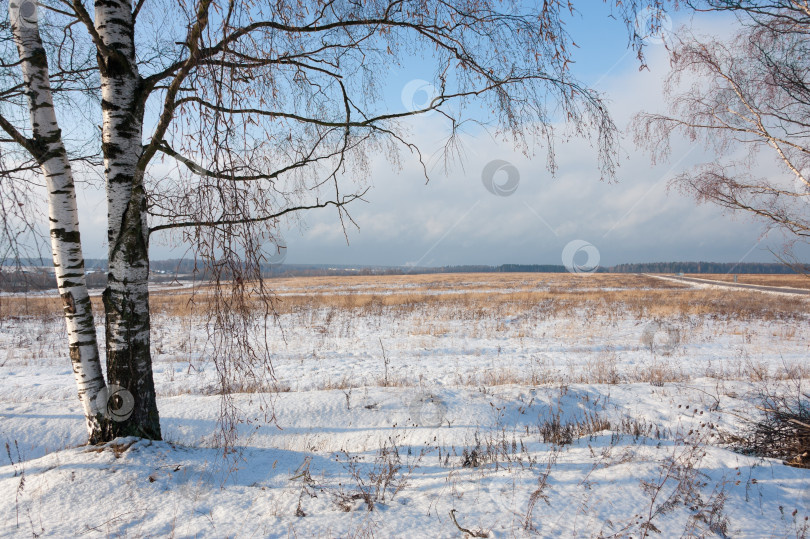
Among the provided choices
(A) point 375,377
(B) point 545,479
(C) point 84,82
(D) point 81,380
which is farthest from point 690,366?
(C) point 84,82

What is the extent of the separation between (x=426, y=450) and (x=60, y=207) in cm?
440

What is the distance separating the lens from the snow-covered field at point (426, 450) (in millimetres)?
2600

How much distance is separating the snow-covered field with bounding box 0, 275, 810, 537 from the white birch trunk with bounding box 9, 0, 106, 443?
601 mm

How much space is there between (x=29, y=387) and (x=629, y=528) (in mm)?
10062

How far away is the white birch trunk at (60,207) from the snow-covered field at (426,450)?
0.60 meters

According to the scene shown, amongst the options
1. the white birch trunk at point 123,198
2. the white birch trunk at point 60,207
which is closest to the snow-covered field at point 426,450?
the white birch trunk at point 60,207

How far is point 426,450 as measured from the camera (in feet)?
14.9

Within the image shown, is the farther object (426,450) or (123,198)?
(426,450)

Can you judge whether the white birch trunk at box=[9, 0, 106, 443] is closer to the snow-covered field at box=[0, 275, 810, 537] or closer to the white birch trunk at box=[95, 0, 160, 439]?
the white birch trunk at box=[95, 0, 160, 439]

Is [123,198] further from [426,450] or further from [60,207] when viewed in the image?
[426,450]

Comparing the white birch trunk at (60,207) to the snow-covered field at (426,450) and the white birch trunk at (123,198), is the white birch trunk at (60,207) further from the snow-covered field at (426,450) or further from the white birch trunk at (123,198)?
the snow-covered field at (426,450)

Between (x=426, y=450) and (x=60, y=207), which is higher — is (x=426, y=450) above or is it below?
below

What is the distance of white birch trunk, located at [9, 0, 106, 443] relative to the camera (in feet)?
10.9

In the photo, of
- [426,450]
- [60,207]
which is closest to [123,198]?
[60,207]
